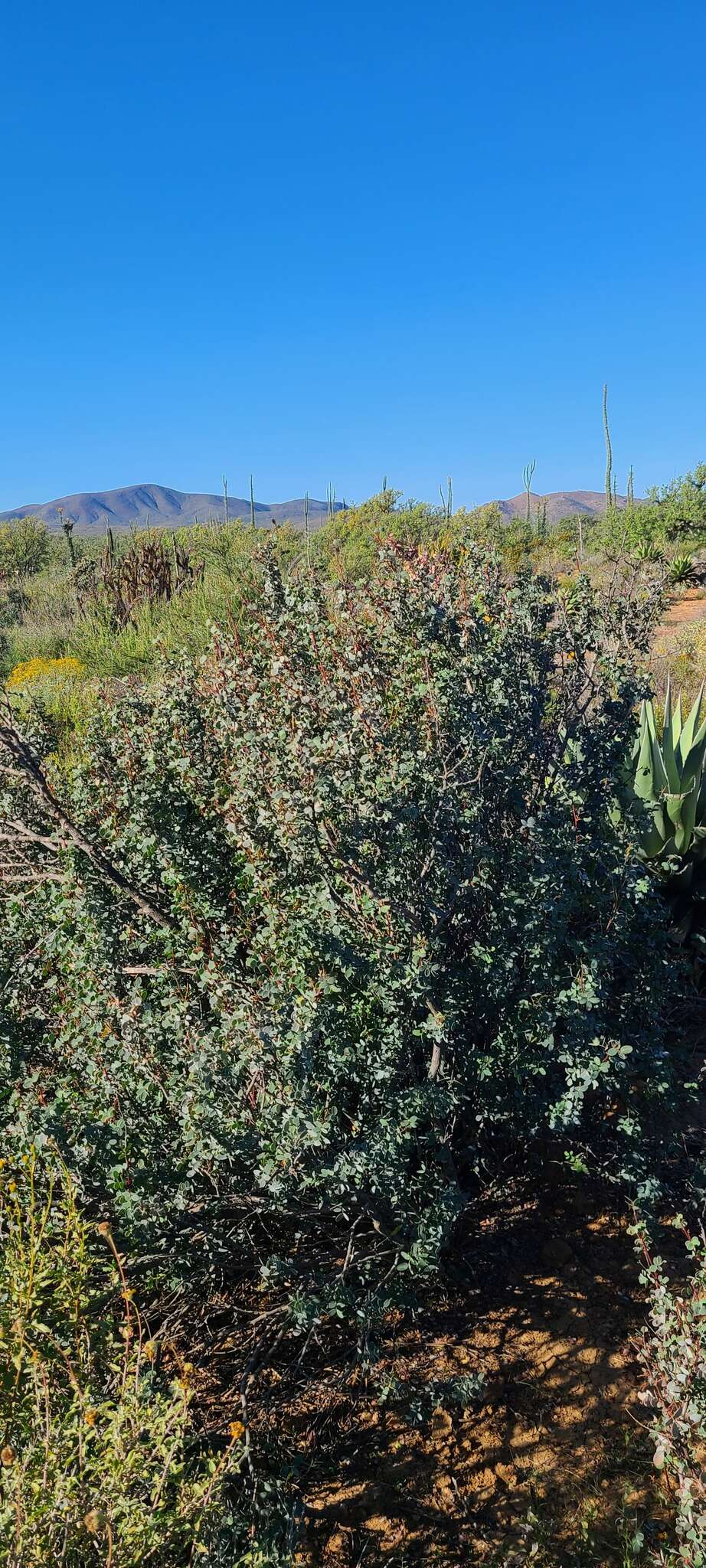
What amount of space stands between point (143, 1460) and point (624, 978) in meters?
2.11

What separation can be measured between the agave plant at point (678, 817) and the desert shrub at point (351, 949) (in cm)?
120

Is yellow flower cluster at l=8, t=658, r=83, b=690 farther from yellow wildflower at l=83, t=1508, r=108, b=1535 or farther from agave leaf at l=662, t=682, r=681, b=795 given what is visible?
yellow wildflower at l=83, t=1508, r=108, b=1535

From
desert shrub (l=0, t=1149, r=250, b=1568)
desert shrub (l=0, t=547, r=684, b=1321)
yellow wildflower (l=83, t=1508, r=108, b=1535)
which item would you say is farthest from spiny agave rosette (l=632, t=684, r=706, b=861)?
yellow wildflower (l=83, t=1508, r=108, b=1535)

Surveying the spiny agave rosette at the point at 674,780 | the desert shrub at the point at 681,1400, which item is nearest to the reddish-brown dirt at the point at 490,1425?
the desert shrub at the point at 681,1400

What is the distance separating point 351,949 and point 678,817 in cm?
270

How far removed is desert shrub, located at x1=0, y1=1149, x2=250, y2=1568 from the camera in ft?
6.06

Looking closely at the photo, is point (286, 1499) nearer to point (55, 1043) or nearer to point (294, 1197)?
point (294, 1197)

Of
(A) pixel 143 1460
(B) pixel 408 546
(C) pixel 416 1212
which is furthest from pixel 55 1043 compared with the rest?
(B) pixel 408 546

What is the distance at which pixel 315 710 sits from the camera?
3.13m

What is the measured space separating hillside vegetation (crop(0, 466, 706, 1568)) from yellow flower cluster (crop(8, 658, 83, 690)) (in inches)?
283

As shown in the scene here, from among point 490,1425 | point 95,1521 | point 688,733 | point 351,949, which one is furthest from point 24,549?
point 95,1521

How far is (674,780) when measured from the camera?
541 centimetres

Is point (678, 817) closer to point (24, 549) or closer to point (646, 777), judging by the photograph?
point (646, 777)

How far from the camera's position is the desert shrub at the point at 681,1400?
7.32ft
